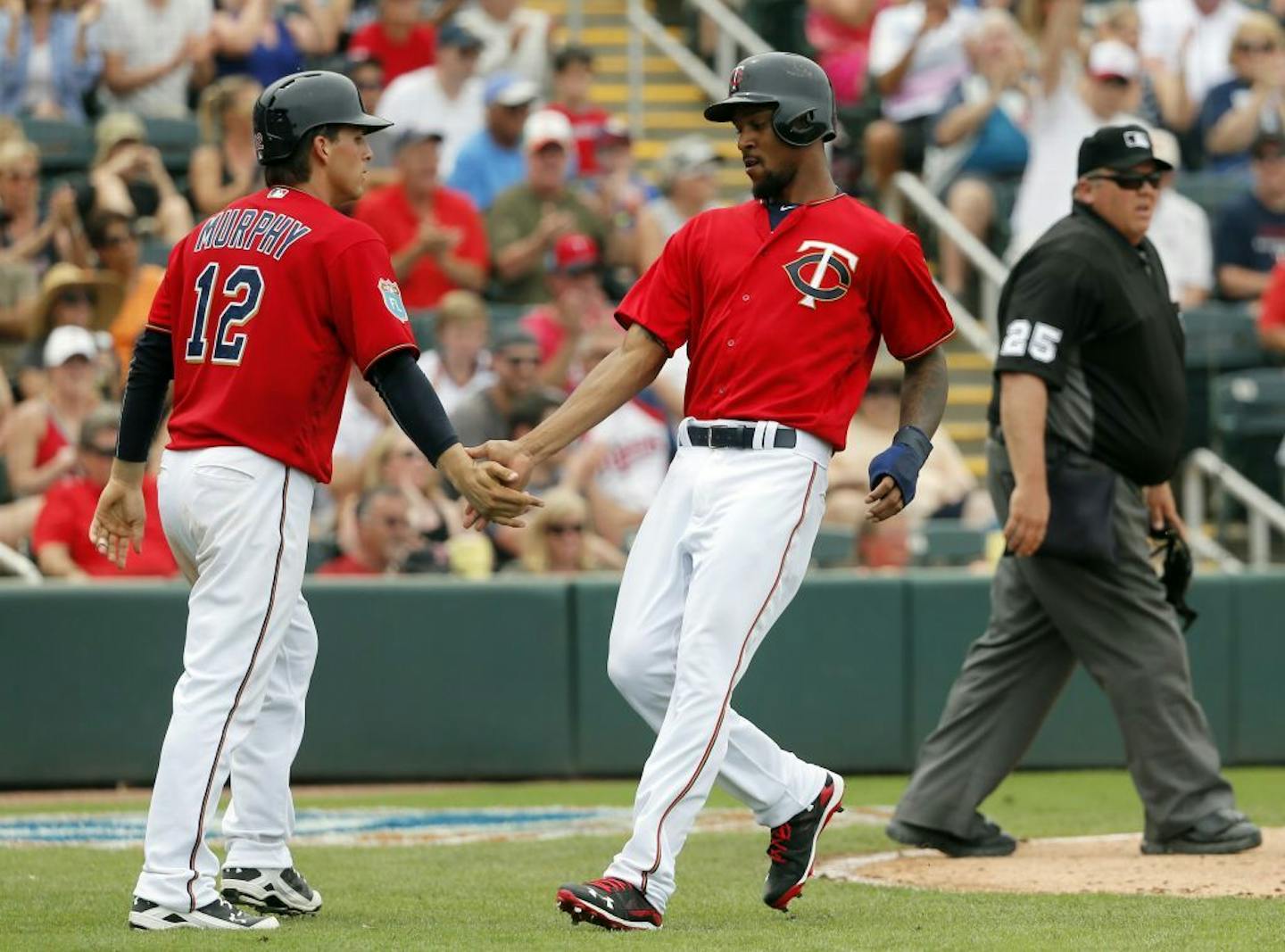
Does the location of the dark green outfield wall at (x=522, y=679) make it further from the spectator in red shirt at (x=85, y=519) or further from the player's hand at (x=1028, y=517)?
the player's hand at (x=1028, y=517)

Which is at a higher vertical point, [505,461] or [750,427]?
[750,427]

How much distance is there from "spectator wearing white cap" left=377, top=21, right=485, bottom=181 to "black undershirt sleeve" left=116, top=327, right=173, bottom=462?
24.4ft

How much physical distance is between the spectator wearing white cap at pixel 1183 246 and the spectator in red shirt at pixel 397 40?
4430 millimetres

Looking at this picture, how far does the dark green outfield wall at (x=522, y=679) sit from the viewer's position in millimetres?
8938

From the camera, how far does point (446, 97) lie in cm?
1281

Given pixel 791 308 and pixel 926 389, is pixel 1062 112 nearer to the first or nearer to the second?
pixel 926 389

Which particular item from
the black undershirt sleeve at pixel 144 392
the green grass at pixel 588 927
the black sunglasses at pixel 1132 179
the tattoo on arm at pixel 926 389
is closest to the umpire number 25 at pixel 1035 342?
the black sunglasses at pixel 1132 179

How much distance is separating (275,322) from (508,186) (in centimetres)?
739

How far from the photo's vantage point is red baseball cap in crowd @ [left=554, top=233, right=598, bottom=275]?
11125mm

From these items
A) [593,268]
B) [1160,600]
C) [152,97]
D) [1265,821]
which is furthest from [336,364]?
[152,97]

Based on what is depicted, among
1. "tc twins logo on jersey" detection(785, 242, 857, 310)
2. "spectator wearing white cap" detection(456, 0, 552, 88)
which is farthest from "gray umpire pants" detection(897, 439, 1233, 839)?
"spectator wearing white cap" detection(456, 0, 552, 88)

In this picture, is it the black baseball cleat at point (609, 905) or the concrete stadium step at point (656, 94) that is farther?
the concrete stadium step at point (656, 94)

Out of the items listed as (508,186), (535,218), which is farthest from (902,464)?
(508,186)

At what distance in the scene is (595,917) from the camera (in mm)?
4883
